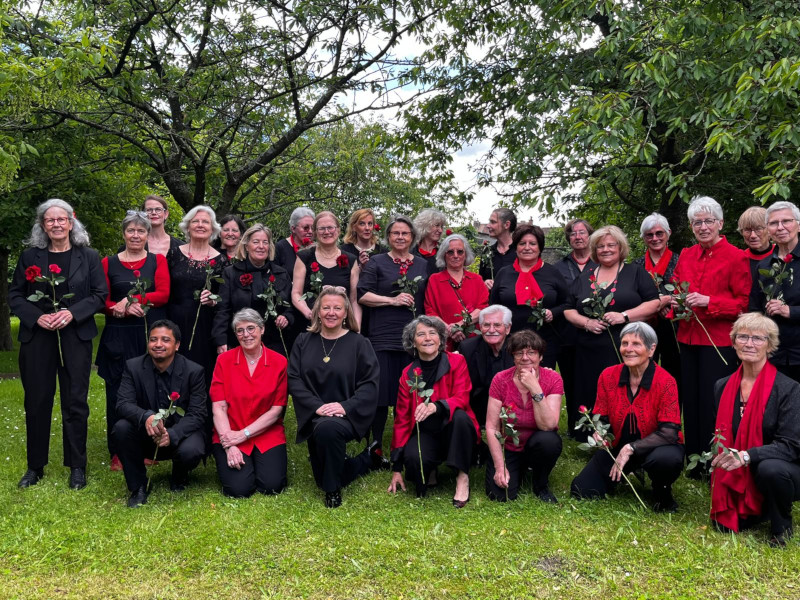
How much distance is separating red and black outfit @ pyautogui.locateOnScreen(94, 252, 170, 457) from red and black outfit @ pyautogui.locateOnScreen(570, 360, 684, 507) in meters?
3.86

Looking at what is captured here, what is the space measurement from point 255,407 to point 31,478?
1960 mm

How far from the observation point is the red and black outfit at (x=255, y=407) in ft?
17.9

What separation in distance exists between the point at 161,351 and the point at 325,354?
1.29 metres

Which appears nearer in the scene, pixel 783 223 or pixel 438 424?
pixel 783 223

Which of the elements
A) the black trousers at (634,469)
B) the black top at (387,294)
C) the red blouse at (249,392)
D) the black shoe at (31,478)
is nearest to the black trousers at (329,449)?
the red blouse at (249,392)

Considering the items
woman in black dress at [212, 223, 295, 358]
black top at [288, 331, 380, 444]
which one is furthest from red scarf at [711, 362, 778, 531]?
woman in black dress at [212, 223, 295, 358]

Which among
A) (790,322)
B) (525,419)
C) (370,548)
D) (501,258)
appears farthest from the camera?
(501,258)

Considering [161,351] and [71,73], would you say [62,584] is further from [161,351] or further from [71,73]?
[71,73]

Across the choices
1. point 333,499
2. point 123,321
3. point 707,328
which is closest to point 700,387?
point 707,328

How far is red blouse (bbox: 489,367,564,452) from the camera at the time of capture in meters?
5.27

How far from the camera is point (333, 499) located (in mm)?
5168

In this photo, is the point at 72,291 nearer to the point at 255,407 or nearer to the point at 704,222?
the point at 255,407

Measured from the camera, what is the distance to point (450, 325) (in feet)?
20.4

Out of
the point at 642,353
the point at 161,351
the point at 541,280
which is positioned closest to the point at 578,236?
the point at 541,280
